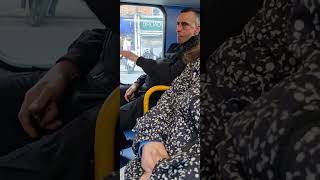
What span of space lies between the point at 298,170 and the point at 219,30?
0.81 m

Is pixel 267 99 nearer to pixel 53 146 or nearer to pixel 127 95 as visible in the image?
pixel 127 95

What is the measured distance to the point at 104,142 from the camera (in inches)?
54.0

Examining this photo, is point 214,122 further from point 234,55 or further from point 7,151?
point 7,151

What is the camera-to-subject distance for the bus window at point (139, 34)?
1.34 meters

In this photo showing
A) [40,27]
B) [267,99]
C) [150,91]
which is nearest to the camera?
[267,99]

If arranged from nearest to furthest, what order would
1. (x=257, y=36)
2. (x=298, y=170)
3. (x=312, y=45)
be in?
(x=298, y=170)
(x=312, y=45)
(x=257, y=36)

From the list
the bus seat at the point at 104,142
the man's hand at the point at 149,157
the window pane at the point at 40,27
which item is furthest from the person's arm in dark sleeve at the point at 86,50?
the man's hand at the point at 149,157

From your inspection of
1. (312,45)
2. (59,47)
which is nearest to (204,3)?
(59,47)

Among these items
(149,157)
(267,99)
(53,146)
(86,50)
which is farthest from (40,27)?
(267,99)

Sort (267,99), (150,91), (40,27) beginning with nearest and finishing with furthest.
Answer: (267,99), (40,27), (150,91)

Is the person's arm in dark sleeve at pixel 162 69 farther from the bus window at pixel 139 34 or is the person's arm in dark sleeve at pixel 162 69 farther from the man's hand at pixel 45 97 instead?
the man's hand at pixel 45 97

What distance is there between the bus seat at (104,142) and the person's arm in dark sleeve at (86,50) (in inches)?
5.0

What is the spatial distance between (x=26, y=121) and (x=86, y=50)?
0.31m

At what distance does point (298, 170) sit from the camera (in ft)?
2.03
